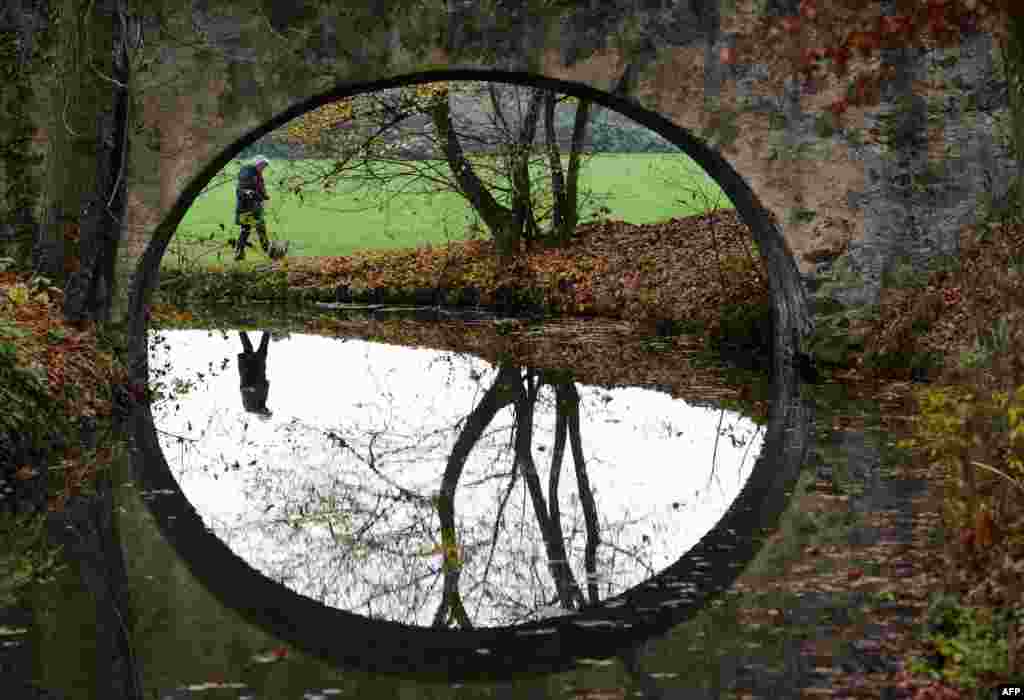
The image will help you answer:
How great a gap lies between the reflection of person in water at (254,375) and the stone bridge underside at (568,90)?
5.26ft

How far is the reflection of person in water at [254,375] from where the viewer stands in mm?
14473

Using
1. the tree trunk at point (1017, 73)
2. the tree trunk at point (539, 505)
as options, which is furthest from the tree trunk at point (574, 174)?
the tree trunk at point (1017, 73)

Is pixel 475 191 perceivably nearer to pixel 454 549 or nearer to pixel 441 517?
pixel 441 517

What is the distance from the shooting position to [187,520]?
9.04 m

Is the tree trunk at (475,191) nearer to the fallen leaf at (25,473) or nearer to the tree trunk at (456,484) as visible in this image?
the tree trunk at (456,484)

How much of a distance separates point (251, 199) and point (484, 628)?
20620 millimetres

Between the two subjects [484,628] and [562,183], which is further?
[562,183]

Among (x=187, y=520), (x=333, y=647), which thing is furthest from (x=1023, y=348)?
(x=187, y=520)

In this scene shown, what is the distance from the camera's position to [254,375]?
54.6 feet

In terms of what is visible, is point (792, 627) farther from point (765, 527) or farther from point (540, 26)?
point (540, 26)

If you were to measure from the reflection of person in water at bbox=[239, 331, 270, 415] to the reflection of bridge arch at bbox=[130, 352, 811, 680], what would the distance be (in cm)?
521

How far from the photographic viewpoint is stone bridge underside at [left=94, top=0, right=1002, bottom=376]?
12.8m

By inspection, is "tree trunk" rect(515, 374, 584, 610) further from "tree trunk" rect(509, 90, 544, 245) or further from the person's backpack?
the person's backpack

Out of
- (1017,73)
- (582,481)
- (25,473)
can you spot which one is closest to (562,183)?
(582,481)
